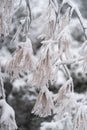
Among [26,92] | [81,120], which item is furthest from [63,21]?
[26,92]

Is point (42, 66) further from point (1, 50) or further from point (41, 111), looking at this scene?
point (1, 50)

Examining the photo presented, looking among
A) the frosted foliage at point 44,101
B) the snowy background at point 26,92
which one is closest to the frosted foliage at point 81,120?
the frosted foliage at point 44,101

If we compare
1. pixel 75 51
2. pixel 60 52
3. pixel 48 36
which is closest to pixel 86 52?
pixel 60 52

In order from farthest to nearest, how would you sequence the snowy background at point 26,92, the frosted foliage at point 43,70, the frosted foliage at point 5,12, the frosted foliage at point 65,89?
the snowy background at point 26,92 < the frosted foliage at point 65,89 < the frosted foliage at point 5,12 < the frosted foliage at point 43,70

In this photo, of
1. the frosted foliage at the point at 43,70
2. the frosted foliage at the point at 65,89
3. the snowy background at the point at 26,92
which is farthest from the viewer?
the snowy background at the point at 26,92

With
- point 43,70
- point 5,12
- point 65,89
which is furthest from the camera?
point 65,89

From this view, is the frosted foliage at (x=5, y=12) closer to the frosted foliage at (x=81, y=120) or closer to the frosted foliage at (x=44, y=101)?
the frosted foliage at (x=44, y=101)

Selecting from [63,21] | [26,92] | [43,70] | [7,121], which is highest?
[63,21]

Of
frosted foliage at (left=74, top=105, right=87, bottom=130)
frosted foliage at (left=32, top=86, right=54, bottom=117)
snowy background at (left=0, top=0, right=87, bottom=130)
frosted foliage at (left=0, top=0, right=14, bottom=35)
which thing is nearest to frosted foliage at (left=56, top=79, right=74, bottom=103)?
frosted foliage at (left=32, top=86, right=54, bottom=117)

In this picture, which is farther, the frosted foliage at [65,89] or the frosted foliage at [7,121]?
the frosted foliage at [65,89]

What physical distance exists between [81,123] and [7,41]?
3.10 m

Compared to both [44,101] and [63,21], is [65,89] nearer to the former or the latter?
[44,101]

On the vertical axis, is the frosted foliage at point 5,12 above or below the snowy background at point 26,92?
above

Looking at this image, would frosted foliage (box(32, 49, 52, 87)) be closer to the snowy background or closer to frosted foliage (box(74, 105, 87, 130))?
frosted foliage (box(74, 105, 87, 130))
